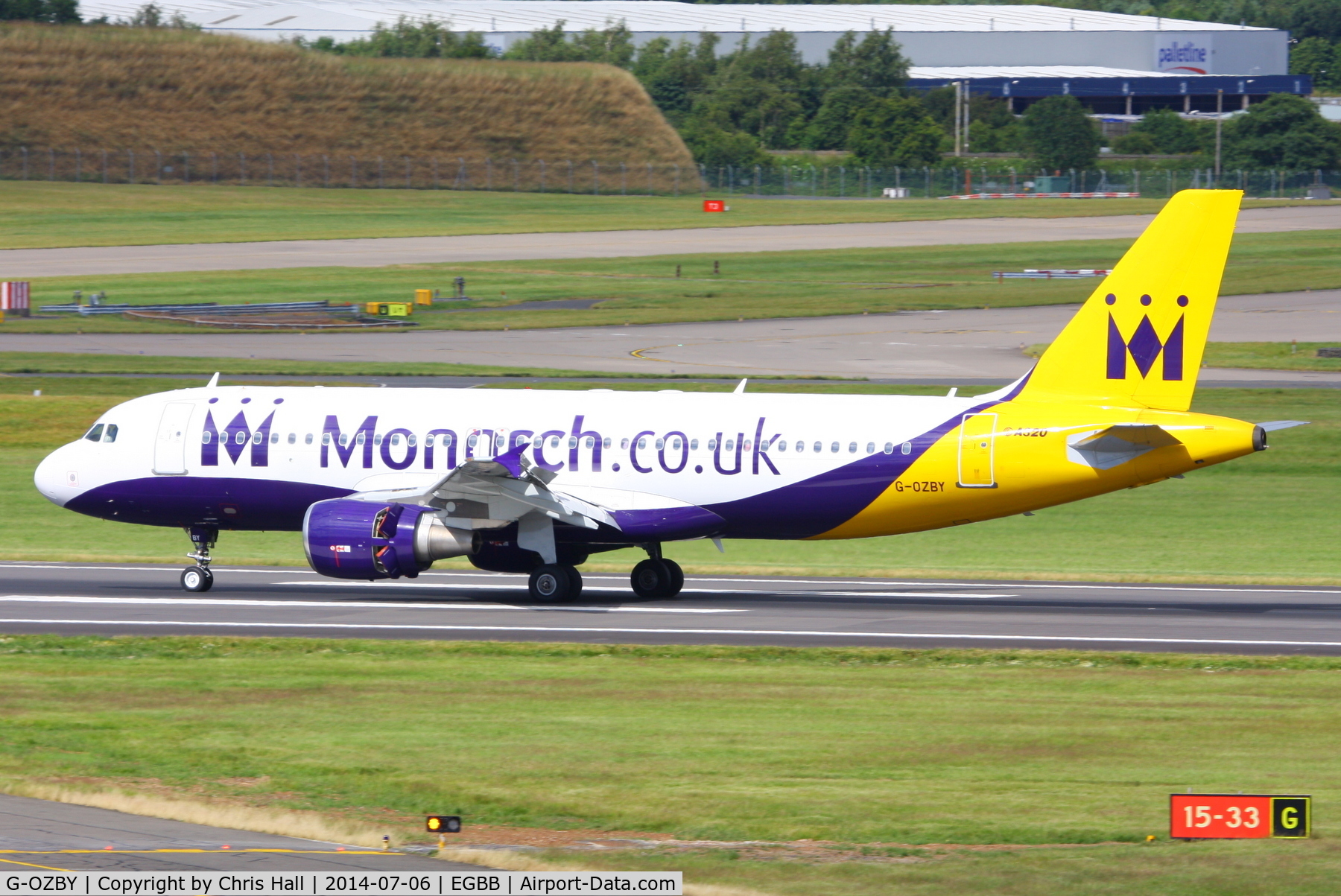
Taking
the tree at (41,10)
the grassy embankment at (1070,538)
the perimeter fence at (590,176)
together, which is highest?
the tree at (41,10)

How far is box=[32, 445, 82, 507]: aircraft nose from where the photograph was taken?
35.9 m

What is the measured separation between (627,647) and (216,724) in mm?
8044

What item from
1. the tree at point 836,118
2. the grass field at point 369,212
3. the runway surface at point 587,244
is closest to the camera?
the runway surface at point 587,244

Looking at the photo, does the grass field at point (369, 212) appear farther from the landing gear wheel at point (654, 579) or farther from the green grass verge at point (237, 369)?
the landing gear wheel at point (654, 579)

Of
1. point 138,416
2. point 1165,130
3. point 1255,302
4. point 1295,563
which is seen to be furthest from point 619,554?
point 1165,130

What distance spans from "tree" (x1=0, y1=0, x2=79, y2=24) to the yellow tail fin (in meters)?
155

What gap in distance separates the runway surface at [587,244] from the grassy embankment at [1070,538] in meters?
54.3

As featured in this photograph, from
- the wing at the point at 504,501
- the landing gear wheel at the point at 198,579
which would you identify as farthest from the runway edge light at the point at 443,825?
the landing gear wheel at the point at 198,579

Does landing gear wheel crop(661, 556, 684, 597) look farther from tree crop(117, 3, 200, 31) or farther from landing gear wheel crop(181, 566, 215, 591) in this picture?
tree crop(117, 3, 200, 31)

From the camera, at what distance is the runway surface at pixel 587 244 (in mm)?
109125

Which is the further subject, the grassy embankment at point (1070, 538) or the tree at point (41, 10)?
the tree at point (41, 10)

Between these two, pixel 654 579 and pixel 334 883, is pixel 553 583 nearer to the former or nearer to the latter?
pixel 654 579

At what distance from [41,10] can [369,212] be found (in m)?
49.8

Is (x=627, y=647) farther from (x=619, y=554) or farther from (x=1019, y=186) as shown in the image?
(x=1019, y=186)
